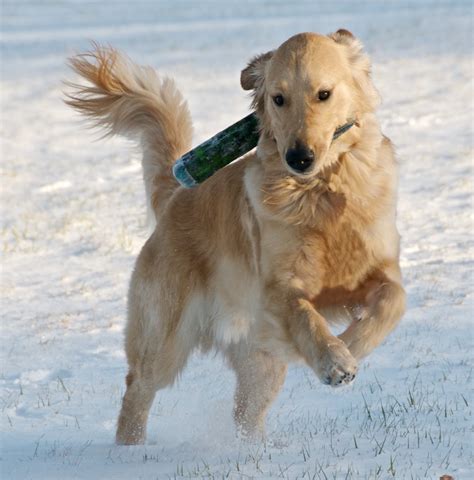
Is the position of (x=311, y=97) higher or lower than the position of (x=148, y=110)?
higher

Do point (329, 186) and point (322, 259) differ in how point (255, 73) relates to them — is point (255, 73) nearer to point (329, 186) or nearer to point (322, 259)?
point (329, 186)

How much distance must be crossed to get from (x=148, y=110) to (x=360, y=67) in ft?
5.37

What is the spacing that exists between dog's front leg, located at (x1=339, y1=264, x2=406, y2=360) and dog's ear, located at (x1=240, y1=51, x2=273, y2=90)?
1168 mm

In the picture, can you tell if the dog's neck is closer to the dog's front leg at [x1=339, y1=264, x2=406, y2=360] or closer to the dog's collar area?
the dog's collar area

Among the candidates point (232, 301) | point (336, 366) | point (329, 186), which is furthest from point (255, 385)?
point (336, 366)

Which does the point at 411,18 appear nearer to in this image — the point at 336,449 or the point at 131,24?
the point at 131,24

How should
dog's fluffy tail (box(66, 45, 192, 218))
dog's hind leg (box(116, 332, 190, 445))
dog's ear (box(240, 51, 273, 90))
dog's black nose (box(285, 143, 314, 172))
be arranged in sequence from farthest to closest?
dog's fluffy tail (box(66, 45, 192, 218)) < dog's hind leg (box(116, 332, 190, 445)) < dog's ear (box(240, 51, 273, 90)) < dog's black nose (box(285, 143, 314, 172))

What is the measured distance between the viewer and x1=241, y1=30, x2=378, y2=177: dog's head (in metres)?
4.39

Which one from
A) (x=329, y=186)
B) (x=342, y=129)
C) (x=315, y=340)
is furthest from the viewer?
(x=329, y=186)

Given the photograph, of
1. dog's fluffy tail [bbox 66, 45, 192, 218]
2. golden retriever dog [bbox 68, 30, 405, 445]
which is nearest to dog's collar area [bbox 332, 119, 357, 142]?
golden retriever dog [bbox 68, 30, 405, 445]

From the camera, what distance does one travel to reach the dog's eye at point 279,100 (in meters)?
4.51

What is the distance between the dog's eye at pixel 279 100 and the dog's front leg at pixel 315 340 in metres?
0.87

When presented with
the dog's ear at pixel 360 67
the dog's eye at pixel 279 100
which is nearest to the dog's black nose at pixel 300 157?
the dog's eye at pixel 279 100

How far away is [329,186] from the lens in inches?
187
